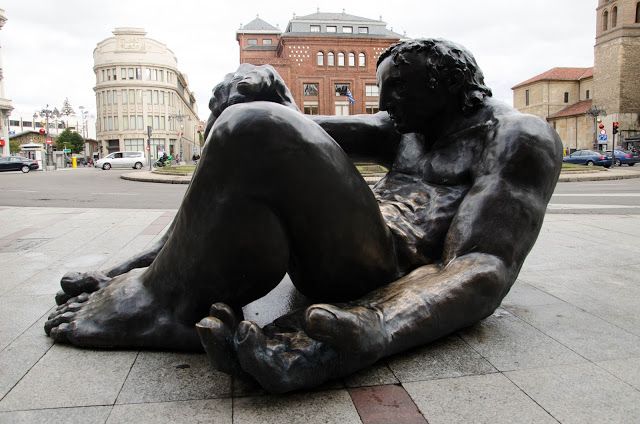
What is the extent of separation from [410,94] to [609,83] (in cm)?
5755

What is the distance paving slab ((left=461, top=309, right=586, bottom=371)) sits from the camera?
1.95m

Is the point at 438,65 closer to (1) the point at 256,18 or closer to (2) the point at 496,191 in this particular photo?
(2) the point at 496,191

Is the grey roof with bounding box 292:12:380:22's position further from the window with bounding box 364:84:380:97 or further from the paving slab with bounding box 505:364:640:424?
the paving slab with bounding box 505:364:640:424

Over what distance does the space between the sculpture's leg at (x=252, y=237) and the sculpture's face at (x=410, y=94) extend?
59cm

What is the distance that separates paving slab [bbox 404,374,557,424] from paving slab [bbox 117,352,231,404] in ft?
2.08

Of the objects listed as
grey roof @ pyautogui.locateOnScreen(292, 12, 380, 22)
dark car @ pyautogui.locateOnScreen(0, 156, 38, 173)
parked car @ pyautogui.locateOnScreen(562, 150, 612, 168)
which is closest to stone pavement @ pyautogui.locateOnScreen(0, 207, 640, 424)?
parked car @ pyautogui.locateOnScreen(562, 150, 612, 168)

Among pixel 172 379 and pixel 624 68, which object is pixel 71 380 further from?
pixel 624 68

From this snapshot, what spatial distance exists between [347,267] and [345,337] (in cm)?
46

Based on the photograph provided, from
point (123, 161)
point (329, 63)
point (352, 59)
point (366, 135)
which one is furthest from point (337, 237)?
point (352, 59)

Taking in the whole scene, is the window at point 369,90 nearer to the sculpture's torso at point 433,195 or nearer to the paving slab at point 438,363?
the sculpture's torso at point 433,195

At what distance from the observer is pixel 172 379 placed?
1.79 metres

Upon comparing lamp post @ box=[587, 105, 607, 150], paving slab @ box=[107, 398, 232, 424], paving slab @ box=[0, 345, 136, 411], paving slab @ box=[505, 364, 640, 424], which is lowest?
paving slab @ box=[505, 364, 640, 424]

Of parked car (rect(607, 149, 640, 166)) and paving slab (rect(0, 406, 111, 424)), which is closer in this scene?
paving slab (rect(0, 406, 111, 424))

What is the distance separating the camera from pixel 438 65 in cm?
218
